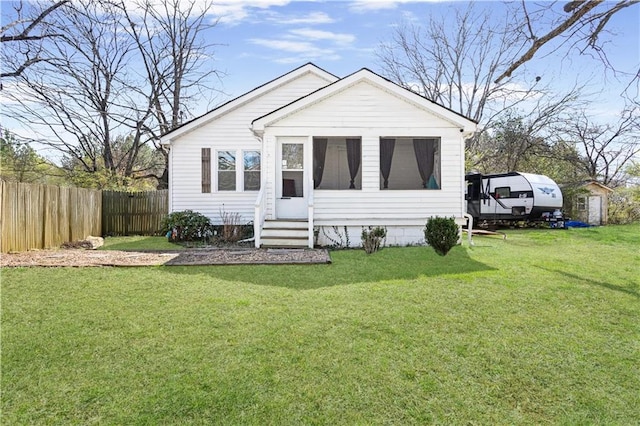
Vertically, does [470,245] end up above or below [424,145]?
below

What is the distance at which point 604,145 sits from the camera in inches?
977

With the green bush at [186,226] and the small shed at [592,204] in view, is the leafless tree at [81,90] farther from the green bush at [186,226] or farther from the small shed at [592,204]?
the small shed at [592,204]

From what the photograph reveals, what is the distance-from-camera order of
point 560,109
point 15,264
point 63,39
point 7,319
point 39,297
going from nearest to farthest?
point 7,319 → point 39,297 → point 15,264 → point 63,39 → point 560,109

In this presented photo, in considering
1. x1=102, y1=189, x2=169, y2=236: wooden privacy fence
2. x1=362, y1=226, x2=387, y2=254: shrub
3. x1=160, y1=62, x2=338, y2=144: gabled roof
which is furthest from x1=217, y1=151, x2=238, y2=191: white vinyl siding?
x1=362, y1=226, x2=387, y2=254: shrub

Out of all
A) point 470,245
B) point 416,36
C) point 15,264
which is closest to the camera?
point 15,264

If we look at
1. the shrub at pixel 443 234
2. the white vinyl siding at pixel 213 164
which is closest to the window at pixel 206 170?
the white vinyl siding at pixel 213 164

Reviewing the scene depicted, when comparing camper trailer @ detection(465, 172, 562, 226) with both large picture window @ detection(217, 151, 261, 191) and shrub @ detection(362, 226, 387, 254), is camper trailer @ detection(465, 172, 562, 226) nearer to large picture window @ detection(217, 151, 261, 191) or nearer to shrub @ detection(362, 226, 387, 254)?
shrub @ detection(362, 226, 387, 254)

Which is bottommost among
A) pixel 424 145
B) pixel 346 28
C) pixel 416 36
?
pixel 424 145

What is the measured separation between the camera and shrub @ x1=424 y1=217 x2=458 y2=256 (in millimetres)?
8039

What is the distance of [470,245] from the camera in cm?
986

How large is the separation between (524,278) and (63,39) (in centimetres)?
1880

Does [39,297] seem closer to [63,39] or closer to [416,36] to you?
[63,39]

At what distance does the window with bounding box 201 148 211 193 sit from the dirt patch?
474cm

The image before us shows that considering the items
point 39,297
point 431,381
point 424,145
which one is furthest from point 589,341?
point 424,145
